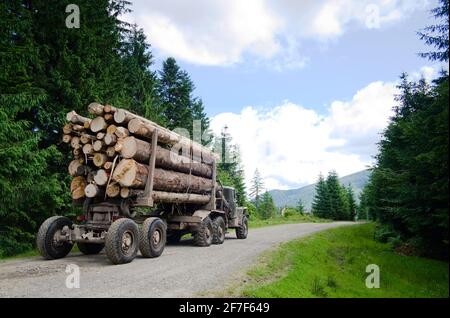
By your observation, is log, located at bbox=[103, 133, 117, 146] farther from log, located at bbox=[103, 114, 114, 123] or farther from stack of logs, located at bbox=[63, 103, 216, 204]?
log, located at bbox=[103, 114, 114, 123]

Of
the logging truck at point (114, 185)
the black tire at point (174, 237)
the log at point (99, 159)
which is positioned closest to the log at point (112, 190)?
the logging truck at point (114, 185)

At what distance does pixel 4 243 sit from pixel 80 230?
296 centimetres

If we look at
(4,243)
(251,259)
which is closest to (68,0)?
(4,243)

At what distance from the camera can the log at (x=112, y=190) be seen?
1077 centimetres

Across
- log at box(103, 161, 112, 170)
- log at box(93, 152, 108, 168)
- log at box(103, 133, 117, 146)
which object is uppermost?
log at box(103, 133, 117, 146)

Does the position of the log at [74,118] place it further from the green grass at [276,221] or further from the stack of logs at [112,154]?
the green grass at [276,221]

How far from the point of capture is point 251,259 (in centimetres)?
1033

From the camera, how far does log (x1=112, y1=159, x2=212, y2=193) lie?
10.6 meters

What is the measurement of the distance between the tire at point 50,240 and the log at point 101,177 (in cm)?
144


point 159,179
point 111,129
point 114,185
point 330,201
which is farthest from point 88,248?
point 330,201

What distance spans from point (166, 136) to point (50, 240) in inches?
192

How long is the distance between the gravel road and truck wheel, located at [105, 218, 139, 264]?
0.25 m

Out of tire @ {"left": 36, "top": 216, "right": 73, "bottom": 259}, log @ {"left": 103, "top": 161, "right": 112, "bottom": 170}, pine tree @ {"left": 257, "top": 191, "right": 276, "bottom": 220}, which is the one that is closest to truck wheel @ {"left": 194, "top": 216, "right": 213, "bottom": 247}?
log @ {"left": 103, "top": 161, "right": 112, "bottom": 170}
